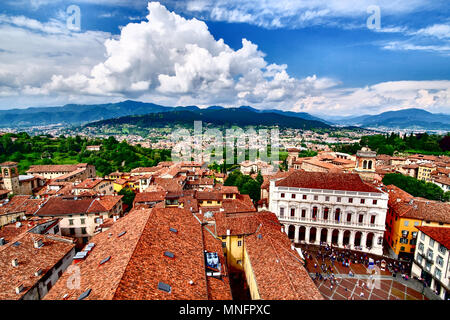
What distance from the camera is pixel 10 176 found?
162ft

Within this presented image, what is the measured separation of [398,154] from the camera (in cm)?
9150

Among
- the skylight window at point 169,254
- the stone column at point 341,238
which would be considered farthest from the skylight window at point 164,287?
the stone column at point 341,238

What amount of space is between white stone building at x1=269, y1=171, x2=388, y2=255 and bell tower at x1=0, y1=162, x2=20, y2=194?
178 feet

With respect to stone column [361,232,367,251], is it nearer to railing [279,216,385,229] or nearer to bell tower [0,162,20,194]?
railing [279,216,385,229]

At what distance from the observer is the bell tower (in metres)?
48.9

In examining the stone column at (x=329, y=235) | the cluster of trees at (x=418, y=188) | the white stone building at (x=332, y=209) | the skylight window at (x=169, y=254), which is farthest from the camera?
the cluster of trees at (x=418, y=188)

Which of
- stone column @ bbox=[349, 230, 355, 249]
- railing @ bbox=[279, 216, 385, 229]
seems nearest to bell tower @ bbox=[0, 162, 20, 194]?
railing @ bbox=[279, 216, 385, 229]

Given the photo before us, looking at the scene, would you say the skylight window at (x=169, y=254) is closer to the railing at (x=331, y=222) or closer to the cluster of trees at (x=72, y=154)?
the railing at (x=331, y=222)

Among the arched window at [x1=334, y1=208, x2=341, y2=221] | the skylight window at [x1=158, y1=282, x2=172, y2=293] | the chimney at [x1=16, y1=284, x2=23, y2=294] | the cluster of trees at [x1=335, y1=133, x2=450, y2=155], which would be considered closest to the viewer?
the skylight window at [x1=158, y1=282, x2=172, y2=293]

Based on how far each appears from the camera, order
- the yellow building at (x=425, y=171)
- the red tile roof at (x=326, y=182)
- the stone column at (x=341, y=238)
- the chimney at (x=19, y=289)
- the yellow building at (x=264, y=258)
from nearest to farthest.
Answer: the chimney at (x=19, y=289) → the yellow building at (x=264, y=258) → the red tile roof at (x=326, y=182) → the stone column at (x=341, y=238) → the yellow building at (x=425, y=171)

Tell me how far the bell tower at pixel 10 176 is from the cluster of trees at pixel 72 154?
22.8 meters

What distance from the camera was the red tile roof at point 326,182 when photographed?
101 feet

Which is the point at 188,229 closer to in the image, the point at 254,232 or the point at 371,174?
the point at 254,232
